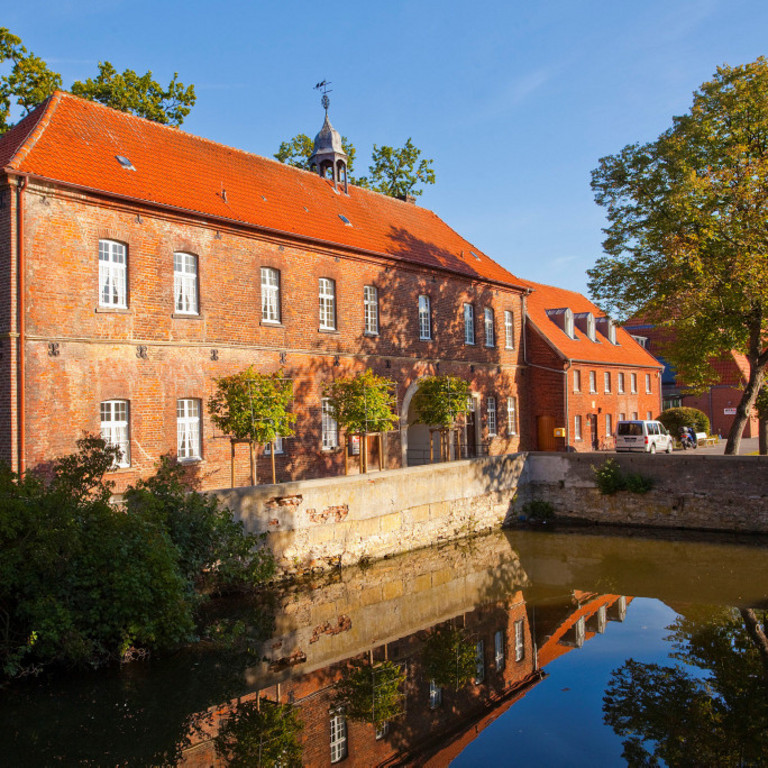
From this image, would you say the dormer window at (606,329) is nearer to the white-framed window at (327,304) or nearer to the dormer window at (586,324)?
the dormer window at (586,324)

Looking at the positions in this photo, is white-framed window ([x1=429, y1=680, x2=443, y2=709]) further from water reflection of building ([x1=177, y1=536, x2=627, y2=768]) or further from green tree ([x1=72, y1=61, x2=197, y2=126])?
green tree ([x1=72, y1=61, x2=197, y2=126])

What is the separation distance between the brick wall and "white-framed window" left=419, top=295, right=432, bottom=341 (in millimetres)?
423

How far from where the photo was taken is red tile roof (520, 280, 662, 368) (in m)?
31.9

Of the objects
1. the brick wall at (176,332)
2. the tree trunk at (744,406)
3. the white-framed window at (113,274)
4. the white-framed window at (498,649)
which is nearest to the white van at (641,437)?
the tree trunk at (744,406)

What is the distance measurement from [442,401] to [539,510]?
175 inches

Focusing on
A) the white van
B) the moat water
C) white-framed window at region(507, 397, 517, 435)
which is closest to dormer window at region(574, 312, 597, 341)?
the white van

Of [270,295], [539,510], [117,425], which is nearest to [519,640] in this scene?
[117,425]

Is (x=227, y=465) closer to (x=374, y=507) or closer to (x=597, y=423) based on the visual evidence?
(x=374, y=507)

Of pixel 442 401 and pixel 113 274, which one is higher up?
pixel 113 274

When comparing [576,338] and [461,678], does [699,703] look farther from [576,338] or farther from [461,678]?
[576,338]

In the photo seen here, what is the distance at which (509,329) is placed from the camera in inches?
1157

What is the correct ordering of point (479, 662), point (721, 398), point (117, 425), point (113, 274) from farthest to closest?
point (721, 398) → point (113, 274) → point (117, 425) → point (479, 662)

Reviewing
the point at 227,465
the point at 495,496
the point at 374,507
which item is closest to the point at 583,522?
the point at 495,496

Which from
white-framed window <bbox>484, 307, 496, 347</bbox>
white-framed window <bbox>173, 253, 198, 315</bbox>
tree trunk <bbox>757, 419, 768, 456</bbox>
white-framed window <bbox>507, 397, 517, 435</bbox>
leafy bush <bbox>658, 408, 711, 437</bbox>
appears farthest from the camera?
leafy bush <bbox>658, 408, 711, 437</bbox>
